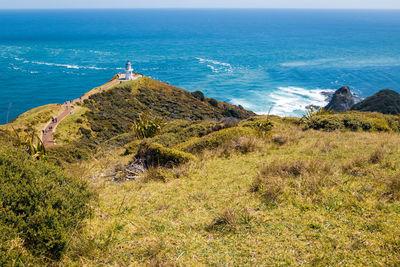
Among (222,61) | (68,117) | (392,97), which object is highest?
(222,61)

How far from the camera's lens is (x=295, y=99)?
6619cm

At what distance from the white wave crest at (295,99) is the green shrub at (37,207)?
55.1 m

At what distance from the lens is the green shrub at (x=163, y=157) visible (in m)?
9.23

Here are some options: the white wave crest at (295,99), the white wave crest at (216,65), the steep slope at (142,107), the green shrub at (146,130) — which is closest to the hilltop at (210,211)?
the green shrub at (146,130)

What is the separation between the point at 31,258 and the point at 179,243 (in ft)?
→ 7.21

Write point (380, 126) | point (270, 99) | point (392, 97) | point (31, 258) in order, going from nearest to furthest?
point (31, 258) → point (380, 126) → point (392, 97) → point (270, 99)

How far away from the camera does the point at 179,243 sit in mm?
4438

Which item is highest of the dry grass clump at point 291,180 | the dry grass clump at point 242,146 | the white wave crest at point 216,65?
the white wave crest at point 216,65

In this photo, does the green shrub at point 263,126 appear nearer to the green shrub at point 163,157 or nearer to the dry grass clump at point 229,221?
the green shrub at point 163,157

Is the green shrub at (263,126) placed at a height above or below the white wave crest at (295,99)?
above

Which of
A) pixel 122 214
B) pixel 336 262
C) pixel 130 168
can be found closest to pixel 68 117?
pixel 130 168

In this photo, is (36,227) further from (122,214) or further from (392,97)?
(392,97)

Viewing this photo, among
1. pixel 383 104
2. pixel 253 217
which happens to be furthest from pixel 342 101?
pixel 253 217

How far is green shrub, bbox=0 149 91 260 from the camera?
12.6ft
